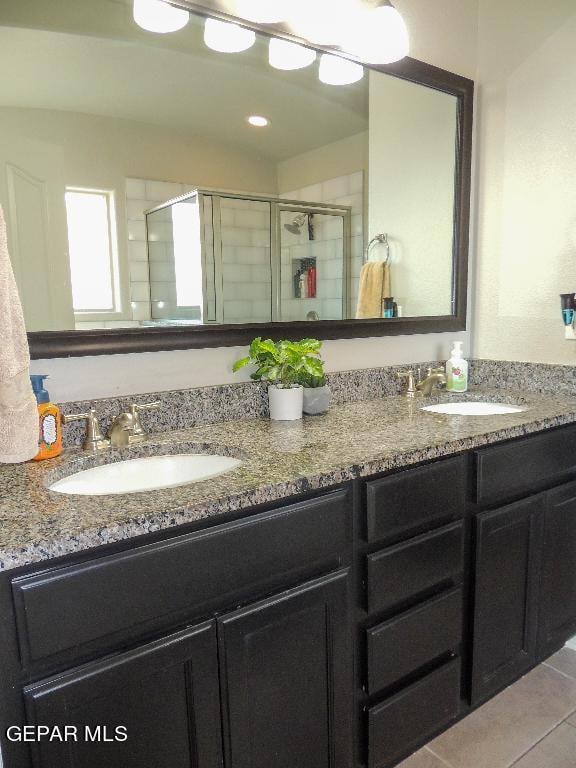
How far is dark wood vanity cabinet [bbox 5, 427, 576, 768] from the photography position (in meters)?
0.79

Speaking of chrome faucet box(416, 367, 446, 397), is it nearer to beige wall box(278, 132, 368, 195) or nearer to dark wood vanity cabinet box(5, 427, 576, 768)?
dark wood vanity cabinet box(5, 427, 576, 768)

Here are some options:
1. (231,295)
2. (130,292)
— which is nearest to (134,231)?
(130,292)

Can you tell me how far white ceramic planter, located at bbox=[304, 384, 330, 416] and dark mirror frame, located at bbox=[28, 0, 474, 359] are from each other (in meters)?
0.20

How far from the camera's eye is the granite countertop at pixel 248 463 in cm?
80

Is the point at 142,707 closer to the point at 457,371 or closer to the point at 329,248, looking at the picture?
the point at 329,248

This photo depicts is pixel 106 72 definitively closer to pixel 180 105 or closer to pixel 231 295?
pixel 180 105

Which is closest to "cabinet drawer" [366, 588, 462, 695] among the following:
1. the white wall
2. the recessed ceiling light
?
the white wall

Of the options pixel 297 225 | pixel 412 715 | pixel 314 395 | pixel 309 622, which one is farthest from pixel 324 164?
pixel 412 715

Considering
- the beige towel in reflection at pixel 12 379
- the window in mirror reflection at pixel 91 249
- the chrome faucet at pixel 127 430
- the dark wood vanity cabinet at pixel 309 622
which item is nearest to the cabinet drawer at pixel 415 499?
the dark wood vanity cabinet at pixel 309 622

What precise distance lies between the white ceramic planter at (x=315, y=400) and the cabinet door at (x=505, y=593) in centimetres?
51

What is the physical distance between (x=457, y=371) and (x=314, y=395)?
2.24 feet

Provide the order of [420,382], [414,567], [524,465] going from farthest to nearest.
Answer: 1. [420,382]
2. [524,465]
3. [414,567]

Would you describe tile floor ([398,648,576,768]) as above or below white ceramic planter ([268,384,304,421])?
below

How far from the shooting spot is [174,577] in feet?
2.85
